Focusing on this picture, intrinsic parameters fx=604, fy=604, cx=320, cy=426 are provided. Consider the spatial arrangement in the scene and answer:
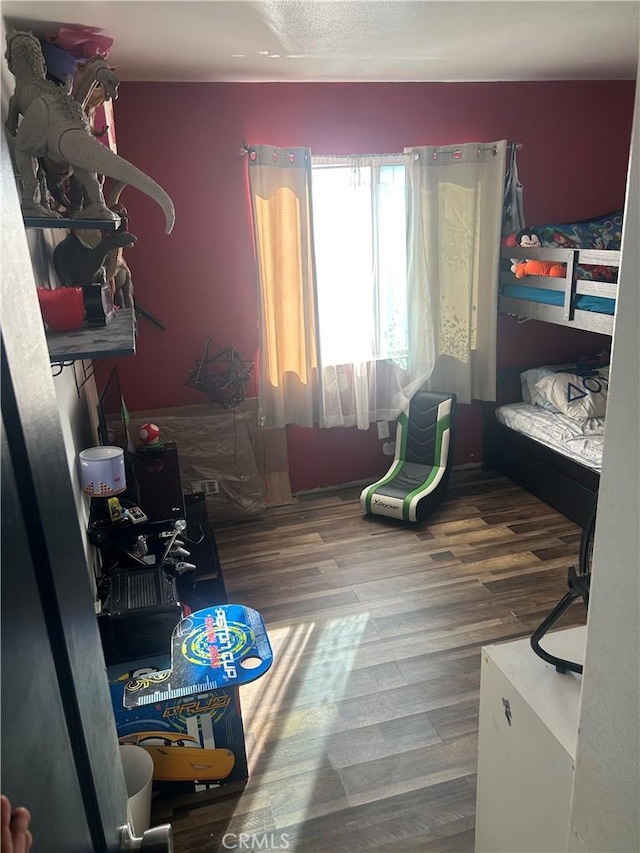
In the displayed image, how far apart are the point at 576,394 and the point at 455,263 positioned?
116 centimetres

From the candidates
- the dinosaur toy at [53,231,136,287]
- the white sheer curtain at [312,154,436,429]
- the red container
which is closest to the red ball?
A: the white sheer curtain at [312,154,436,429]

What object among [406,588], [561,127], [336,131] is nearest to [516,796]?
[406,588]

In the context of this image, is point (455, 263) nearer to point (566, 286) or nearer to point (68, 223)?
point (566, 286)

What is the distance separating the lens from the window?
3668 millimetres

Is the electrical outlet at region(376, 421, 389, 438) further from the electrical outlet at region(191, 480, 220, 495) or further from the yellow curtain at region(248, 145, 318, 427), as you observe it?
the electrical outlet at region(191, 480, 220, 495)

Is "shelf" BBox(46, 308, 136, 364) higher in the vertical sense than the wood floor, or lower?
higher

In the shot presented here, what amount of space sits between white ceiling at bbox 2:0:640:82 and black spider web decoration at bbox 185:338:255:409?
152cm

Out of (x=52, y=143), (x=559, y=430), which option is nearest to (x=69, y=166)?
(x=52, y=143)

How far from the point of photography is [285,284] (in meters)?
3.70

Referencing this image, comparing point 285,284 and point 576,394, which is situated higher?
point 285,284

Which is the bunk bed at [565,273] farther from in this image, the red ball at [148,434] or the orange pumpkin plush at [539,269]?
the red ball at [148,434]

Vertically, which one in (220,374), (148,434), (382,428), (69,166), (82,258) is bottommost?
(382,428)

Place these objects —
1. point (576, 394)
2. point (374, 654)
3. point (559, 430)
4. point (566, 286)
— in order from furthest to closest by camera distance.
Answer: point (576, 394) → point (559, 430) → point (566, 286) → point (374, 654)

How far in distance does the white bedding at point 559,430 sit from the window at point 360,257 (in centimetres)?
87
